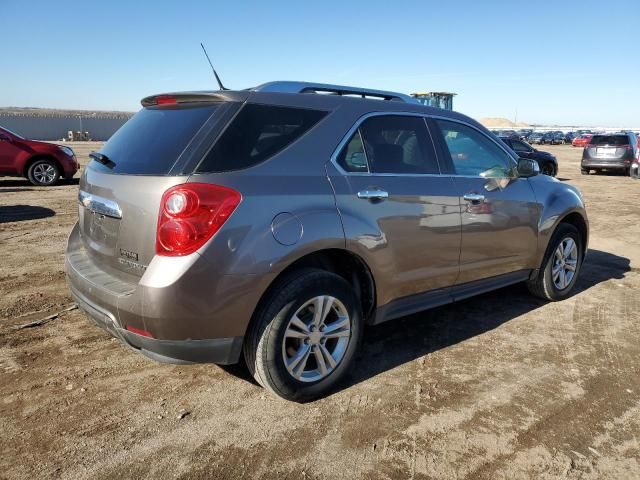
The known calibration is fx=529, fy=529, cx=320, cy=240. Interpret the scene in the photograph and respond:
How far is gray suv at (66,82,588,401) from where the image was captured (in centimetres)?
268

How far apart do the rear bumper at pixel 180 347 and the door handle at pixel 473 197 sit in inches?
80.9

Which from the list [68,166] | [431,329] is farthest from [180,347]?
[68,166]

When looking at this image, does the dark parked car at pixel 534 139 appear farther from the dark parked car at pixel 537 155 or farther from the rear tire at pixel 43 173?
the rear tire at pixel 43 173

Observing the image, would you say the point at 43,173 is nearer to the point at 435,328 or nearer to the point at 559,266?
the point at 435,328

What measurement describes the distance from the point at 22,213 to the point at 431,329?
7500 millimetres

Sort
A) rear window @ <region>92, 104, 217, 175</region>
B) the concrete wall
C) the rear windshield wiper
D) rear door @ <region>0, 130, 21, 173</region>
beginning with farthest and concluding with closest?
the concrete wall < rear door @ <region>0, 130, 21, 173</region> < the rear windshield wiper < rear window @ <region>92, 104, 217, 175</region>

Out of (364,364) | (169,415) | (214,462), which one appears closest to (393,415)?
(364,364)

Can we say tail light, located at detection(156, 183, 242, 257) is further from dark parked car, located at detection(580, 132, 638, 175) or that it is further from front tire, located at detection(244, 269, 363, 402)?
dark parked car, located at detection(580, 132, 638, 175)

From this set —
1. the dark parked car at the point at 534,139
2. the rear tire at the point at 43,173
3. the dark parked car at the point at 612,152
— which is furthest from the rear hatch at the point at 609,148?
the dark parked car at the point at 534,139

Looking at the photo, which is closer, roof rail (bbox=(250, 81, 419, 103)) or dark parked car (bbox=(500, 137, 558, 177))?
roof rail (bbox=(250, 81, 419, 103))

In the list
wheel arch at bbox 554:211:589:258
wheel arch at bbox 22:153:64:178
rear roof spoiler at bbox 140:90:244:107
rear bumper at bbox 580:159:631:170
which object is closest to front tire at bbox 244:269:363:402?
rear roof spoiler at bbox 140:90:244:107

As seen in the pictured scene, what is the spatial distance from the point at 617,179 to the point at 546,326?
16970 mm

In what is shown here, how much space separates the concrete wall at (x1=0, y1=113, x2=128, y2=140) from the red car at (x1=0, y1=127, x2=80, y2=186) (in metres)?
34.5

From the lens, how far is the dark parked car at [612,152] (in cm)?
1966
